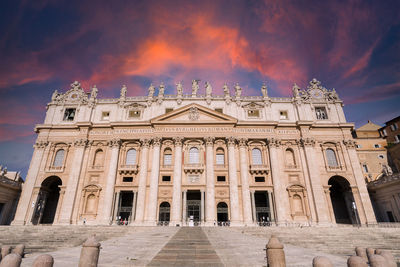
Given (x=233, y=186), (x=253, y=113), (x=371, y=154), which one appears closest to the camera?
(x=233, y=186)

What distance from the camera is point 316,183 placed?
105 feet

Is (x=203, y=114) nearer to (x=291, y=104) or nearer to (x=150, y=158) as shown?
(x=150, y=158)

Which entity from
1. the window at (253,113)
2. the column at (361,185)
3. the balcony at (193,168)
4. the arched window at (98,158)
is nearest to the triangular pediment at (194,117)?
the window at (253,113)

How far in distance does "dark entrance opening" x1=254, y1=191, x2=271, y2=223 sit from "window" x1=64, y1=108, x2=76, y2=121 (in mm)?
34073

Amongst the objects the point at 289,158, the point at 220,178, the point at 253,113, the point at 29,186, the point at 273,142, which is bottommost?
the point at 29,186

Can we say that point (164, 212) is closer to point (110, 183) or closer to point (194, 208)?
point (194, 208)

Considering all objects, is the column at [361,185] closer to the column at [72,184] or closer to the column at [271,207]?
the column at [271,207]

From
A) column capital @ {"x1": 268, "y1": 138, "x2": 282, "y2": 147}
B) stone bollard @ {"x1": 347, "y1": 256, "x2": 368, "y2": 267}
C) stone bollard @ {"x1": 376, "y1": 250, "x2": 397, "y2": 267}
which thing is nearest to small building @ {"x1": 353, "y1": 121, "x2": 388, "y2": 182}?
column capital @ {"x1": 268, "y1": 138, "x2": 282, "y2": 147}

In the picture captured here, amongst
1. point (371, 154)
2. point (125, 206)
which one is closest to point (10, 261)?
point (125, 206)

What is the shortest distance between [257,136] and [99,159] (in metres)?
25.8

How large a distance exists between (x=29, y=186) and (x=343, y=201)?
48959 mm

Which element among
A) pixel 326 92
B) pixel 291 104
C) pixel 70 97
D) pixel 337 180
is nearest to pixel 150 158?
pixel 70 97

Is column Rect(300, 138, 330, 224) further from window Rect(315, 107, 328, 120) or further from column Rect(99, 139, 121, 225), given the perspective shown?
column Rect(99, 139, 121, 225)

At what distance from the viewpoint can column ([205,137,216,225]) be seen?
96.8 feet
